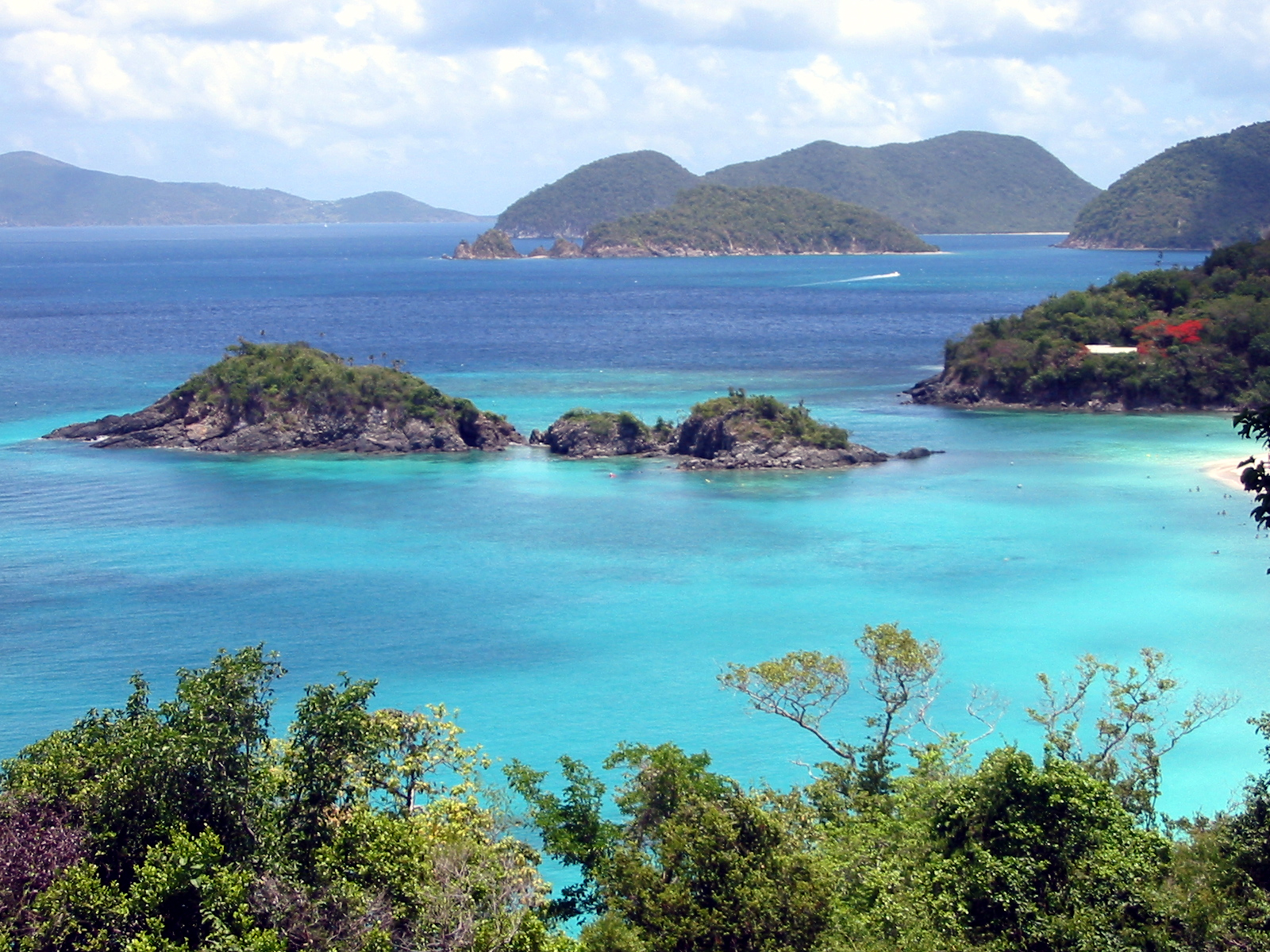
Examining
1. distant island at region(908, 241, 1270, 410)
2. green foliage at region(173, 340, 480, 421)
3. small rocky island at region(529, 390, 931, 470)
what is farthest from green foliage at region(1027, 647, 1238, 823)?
distant island at region(908, 241, 1270, 410)

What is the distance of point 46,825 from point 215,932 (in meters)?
2.60

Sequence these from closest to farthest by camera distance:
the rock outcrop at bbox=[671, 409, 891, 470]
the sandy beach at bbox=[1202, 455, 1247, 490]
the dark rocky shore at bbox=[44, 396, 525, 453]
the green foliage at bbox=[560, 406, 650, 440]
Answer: the sandy beach at bbox=[1202, 455, 1247, 490] → the rock outcrop at bbox=[671, 409, 891, 470] → the green foliage at bbox=[560, 406, 650, 440] → the dark rocky shore at bbox=[44, 396, 525, 453]

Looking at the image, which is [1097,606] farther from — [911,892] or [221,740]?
[221,740]

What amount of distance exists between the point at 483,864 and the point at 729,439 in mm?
40016

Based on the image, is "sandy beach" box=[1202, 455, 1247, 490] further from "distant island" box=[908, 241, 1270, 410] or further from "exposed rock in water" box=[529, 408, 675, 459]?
"exposed rock in water" box=[529, 408, 675, 459]

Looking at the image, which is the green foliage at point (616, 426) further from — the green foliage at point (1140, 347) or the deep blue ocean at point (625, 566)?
the green foliage at point (1140, 347)

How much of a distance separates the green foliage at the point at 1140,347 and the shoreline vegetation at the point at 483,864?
51367 mm

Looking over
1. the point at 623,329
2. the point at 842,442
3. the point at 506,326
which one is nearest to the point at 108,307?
the point at 506,326

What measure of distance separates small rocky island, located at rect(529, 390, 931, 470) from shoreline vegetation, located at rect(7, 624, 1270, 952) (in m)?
36.6

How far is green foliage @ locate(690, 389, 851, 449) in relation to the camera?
173ft

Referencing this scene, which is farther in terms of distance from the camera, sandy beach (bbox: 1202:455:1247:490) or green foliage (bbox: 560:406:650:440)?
green foliage (bbox: 560:406:650:440)

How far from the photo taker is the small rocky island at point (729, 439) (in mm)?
52094

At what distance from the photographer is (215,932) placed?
11727 mm

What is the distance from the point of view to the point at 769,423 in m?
53.1
